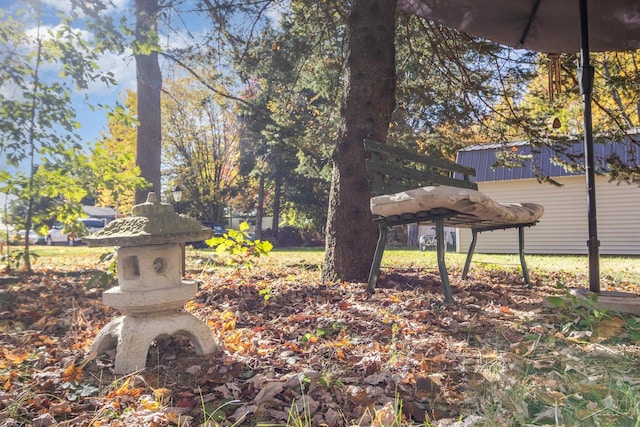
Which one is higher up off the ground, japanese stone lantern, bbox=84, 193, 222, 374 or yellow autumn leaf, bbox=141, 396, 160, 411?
japanese stone lantern, bbox=84, 193, 222, 374

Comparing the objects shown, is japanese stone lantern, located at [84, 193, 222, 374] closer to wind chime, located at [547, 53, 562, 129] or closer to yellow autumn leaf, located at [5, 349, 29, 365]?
yellow autumn leaf, located at [5, 349, 29, 365]

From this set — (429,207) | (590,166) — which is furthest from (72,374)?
(590,166)

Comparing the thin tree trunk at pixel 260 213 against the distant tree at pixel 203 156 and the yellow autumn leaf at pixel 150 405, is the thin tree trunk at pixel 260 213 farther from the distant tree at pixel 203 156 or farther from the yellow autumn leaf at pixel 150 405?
the yellow autumn leaf at pixel 150 405

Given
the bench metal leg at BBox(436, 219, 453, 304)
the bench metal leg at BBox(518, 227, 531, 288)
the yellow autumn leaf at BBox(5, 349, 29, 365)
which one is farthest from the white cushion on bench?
the yellow autumn leaf at BBox(5, 349, 29, 365)

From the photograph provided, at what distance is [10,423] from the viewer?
155 cm

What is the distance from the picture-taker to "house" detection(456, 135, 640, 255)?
1306 cm

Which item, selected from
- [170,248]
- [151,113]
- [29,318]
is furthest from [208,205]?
[170,248]

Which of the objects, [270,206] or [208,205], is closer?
[208,205]

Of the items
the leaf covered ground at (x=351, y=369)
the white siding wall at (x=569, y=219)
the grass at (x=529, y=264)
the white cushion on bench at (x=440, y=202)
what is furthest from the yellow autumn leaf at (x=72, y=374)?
the white siding wall at (x=569, y=219)

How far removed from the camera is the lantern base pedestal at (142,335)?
2.01 m

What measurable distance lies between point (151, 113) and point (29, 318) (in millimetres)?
6329

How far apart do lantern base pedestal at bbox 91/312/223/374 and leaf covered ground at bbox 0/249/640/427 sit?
0.06 metres

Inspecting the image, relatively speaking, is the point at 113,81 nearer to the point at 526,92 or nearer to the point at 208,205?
the point at 526,92

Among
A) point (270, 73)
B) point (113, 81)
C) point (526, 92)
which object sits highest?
point (270, 73)
